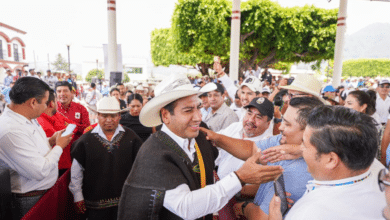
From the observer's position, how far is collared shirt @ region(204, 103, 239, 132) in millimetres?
4316

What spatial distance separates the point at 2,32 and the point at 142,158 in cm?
4225

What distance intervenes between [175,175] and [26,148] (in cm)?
155

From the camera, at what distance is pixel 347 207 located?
115cm

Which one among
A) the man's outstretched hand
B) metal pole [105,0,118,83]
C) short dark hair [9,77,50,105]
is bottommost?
the man's outstretched hand

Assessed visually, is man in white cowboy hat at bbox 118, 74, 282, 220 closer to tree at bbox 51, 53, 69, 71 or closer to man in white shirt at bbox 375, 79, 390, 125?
man in white shirt at bbox 375, 79, 390, 125

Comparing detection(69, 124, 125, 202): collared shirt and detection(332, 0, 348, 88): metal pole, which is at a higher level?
detection(332, 0, 348, 88): metal pole

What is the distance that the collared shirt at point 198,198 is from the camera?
1.42 m

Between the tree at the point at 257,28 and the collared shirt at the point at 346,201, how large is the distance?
15.4 m

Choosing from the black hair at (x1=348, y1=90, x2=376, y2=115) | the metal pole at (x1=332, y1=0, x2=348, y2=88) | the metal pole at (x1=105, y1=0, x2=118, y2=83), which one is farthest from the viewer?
the metal pole at (x1=332, y1=0, x2=348, y2=88)

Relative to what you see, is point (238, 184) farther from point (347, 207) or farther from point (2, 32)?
point (2, 32)

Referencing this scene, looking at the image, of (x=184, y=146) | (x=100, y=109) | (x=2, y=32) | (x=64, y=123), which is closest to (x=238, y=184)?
(x=184, y=146)

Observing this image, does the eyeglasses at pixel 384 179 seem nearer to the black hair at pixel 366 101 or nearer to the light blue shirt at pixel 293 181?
the light blue shirt at pixel 293 181

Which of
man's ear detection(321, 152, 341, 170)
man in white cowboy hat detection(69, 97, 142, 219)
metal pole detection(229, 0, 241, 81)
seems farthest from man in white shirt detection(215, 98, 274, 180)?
metal pole detection(229, 0, 241, 81)

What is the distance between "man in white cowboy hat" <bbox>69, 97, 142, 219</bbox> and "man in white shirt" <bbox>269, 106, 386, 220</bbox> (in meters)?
2.26
